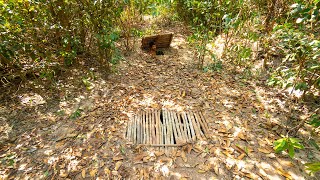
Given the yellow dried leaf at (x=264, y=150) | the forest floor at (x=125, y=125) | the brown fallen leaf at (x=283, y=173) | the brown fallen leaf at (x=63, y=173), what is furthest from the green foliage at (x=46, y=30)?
the brown fallen leaf at (x=283, y=173)

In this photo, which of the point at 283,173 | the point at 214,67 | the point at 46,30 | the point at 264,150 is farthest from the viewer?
the point at 214,67

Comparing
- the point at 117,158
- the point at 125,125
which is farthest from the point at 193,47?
the point at 117,158

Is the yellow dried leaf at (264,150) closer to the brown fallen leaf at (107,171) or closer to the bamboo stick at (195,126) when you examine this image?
the bamboo stick at (195,126)

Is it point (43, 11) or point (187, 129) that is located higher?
point (43, 11)

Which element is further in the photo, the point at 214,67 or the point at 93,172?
the point at 214,67

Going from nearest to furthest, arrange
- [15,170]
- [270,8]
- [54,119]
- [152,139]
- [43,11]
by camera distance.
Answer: [15,170] → [152,139] → [54,119] → [43,11] → [270,8]

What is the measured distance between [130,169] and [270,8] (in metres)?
3.69

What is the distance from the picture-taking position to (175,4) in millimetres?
5531

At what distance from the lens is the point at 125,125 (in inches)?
103

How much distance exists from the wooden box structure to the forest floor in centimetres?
106

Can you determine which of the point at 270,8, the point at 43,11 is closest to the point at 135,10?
the point at 43,11

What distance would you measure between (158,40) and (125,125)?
8.77ft

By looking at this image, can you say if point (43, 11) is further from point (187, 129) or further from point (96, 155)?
point (187, 129)

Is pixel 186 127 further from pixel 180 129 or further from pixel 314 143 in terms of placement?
pixel 314 143
